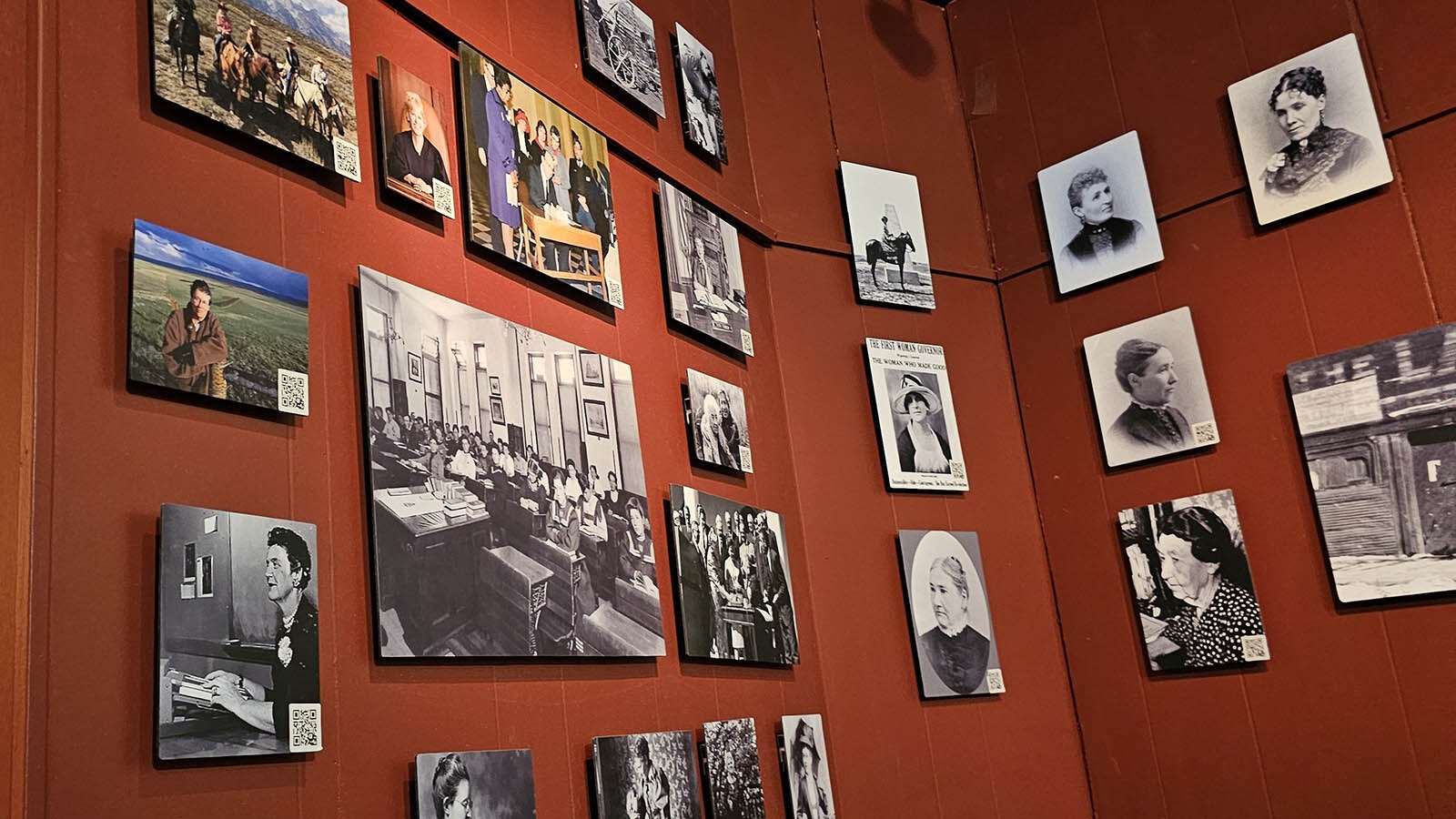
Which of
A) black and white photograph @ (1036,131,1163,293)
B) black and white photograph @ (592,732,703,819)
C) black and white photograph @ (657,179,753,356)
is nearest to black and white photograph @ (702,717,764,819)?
black and white photograph @ (592,732,703,819)

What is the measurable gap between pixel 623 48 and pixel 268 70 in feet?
6.55

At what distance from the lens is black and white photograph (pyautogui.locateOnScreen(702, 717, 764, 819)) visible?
4074mm

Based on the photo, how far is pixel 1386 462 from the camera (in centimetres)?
498

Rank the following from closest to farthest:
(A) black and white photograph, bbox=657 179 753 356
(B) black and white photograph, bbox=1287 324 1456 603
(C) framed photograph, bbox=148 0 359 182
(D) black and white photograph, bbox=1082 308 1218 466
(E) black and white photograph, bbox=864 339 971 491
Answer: (C) framed photograph, bbox=148 0 359 182
(A) black and white photograph, bbox=657 179 753 356
(B) black and white photograph, bbox=1287 324 1456 603
(D) black and white photograph, bbox=1082 308 1218 466
(E) black and white photograph, bbox=864 339 971 491

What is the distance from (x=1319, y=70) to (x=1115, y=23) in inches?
43.9

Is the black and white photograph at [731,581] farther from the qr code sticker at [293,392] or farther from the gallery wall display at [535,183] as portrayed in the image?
the qr code sticker at [293,392]

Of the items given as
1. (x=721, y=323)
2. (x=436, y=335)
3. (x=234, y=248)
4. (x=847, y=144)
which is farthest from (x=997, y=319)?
(x=234, y=248)

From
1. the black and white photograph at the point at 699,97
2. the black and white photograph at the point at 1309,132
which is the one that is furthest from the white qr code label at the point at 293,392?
the black and white photograph at the point at 1309,132

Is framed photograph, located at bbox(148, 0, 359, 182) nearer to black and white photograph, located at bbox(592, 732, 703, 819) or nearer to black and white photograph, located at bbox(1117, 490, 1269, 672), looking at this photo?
black and white photograph, located at bbox(592, 732, 703, 819)

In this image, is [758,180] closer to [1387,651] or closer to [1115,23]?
[1115,23]

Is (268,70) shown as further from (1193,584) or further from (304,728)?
(1193,584)

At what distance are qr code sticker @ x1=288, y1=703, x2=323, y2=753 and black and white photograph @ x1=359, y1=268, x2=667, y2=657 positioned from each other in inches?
10.4

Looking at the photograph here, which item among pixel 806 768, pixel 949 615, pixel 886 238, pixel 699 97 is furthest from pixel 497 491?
pixel 886 238

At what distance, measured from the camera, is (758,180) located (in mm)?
5695
